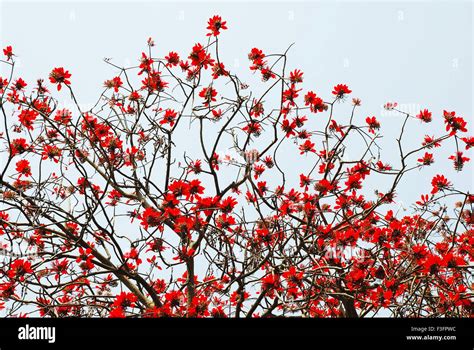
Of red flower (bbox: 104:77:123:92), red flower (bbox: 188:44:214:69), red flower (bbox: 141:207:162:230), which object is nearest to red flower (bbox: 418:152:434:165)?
red flower (bbox: 188:44:214:69)

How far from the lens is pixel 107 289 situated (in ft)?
10.2

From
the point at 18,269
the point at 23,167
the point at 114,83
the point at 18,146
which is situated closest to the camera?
the point at 18,269

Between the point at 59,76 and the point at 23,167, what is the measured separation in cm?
61

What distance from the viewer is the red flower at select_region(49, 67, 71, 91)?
270cm

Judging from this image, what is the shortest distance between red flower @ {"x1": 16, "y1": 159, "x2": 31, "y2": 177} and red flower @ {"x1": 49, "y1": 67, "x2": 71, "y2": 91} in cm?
52

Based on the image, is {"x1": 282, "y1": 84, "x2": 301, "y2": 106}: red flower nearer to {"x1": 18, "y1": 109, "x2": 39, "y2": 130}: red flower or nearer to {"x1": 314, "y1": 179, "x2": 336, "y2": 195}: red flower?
{"x1": 314, "y1": 179, "x2": 336, "y2": 195}: red flower

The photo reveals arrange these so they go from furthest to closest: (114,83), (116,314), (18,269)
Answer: (114,83) → (18,269) → (116,314)

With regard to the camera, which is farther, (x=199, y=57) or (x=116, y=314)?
(x=199, y=57)

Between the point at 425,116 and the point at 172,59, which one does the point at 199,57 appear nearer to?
the point at 172,59

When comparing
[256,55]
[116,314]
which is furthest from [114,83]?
[116,314]

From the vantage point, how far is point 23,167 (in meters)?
2.72
